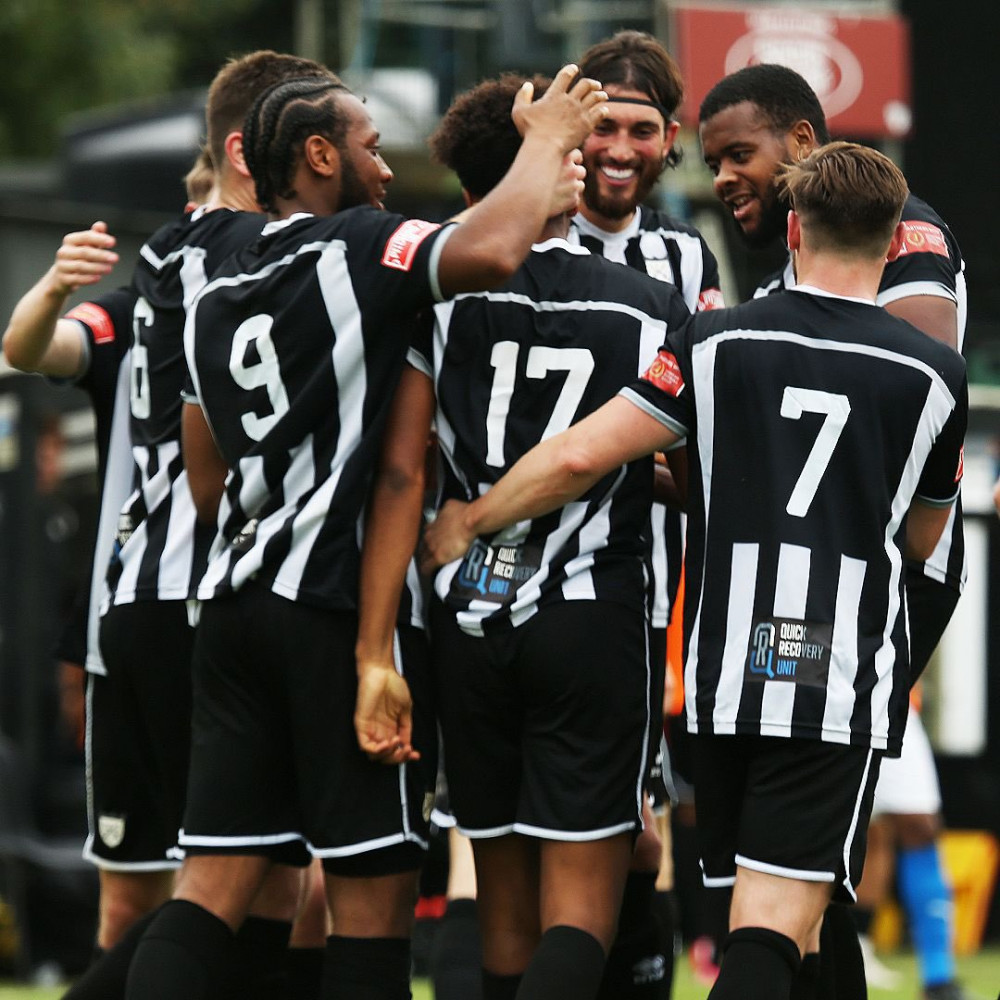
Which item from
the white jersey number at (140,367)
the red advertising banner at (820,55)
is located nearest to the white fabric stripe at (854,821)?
the white jersey number at (140,367)

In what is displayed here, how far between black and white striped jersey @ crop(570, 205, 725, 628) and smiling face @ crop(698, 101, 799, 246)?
9.6 inches

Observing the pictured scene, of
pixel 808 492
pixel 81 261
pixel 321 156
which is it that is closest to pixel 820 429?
pixel 808 492

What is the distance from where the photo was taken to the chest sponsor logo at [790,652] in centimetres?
361

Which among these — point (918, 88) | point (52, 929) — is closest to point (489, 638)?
point (52, 929)

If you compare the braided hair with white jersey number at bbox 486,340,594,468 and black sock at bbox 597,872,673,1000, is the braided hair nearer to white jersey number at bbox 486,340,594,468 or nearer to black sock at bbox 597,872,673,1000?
white jersey number at bbox 486,340,594,468

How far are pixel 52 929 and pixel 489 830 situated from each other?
14.6ft

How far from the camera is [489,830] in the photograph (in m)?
3.89

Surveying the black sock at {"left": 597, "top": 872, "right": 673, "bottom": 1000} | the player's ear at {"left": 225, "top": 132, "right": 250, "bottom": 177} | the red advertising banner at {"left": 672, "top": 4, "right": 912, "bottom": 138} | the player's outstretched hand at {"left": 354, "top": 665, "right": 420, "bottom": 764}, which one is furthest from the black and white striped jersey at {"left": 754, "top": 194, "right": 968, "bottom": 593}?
the red advertising banner at {"left": 672, "top": 4, "right": 912, "bottom": 138}

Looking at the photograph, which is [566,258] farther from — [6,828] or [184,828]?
[6,828]

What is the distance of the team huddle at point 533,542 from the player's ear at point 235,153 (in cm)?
50

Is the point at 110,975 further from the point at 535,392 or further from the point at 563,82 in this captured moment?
the point at 563,82

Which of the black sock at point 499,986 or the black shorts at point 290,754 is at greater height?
the black shorts at point 290,754

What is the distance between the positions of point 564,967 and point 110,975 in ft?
4.06

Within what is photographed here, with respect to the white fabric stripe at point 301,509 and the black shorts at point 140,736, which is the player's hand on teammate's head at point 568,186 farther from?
the black shorts at point 140,736
